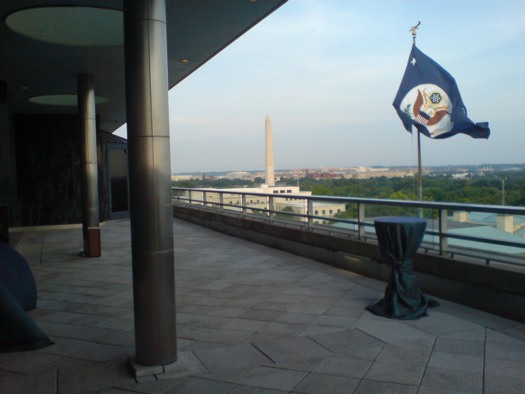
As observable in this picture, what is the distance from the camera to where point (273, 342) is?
496 cm

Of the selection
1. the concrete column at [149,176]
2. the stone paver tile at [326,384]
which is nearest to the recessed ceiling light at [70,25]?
the concrete column at [149,176]

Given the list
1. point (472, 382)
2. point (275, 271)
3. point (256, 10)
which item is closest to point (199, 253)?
point (275, 271)

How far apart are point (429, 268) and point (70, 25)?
679cm

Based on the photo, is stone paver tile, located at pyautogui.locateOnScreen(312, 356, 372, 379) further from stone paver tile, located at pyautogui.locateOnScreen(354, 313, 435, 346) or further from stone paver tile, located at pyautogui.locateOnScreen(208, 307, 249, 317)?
stone paver tile, located at pyautogui.locateOnScreen(208, 307, 249, 317)

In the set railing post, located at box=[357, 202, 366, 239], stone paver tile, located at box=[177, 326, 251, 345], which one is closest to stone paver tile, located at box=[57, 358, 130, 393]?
stone paver tile, located at box=[177, 326, 251, 345]

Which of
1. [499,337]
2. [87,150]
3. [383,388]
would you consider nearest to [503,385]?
[383,388]

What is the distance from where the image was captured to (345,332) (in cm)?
523

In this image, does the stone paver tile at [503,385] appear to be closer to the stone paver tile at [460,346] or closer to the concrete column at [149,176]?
the stone paver tile at [460,346]

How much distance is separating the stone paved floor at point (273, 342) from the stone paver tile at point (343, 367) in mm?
17

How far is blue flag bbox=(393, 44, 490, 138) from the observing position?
11781 millimetres

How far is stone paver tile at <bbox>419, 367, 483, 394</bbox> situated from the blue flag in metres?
8.64

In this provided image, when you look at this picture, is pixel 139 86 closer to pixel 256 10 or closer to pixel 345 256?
pixel 256 10

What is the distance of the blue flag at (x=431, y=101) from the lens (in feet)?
38.7

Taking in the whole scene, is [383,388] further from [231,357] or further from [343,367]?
[231,357]
